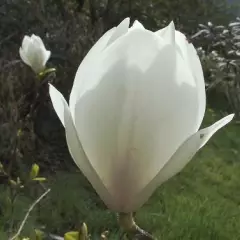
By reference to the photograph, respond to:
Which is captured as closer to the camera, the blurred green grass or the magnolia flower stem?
the magnolia flower stem

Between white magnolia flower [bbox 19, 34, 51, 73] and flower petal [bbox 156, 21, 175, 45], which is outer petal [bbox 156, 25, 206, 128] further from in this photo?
white magnolia flower [bbox 19, 34, 51, 73]

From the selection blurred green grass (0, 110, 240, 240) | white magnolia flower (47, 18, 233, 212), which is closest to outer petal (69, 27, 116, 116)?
white magnolia flower (47, 18, 233, 212)

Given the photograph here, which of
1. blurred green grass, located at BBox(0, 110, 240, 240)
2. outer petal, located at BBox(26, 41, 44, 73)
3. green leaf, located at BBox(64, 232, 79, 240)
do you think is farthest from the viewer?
blurred green grass, located at BBox(0, 110, 240, 240)

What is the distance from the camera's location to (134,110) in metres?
0.62

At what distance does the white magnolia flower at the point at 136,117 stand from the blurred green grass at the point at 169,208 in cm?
137

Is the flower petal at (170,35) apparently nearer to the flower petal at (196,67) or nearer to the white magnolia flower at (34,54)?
the flower petal at (196,67)

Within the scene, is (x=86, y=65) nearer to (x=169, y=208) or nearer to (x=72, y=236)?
(x=72, y=236)

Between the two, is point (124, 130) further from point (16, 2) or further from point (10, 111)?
point (16, 2)

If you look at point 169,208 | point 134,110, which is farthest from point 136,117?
point 169,208

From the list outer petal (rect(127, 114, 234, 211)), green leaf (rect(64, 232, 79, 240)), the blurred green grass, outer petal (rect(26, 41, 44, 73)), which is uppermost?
outer petal (rect(127, 114, 234, 211))

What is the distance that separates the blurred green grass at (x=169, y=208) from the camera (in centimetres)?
222

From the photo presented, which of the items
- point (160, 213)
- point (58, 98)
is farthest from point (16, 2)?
point (58, 98)

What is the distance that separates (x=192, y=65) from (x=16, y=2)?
3350mm

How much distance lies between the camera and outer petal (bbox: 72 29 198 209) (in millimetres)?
622
